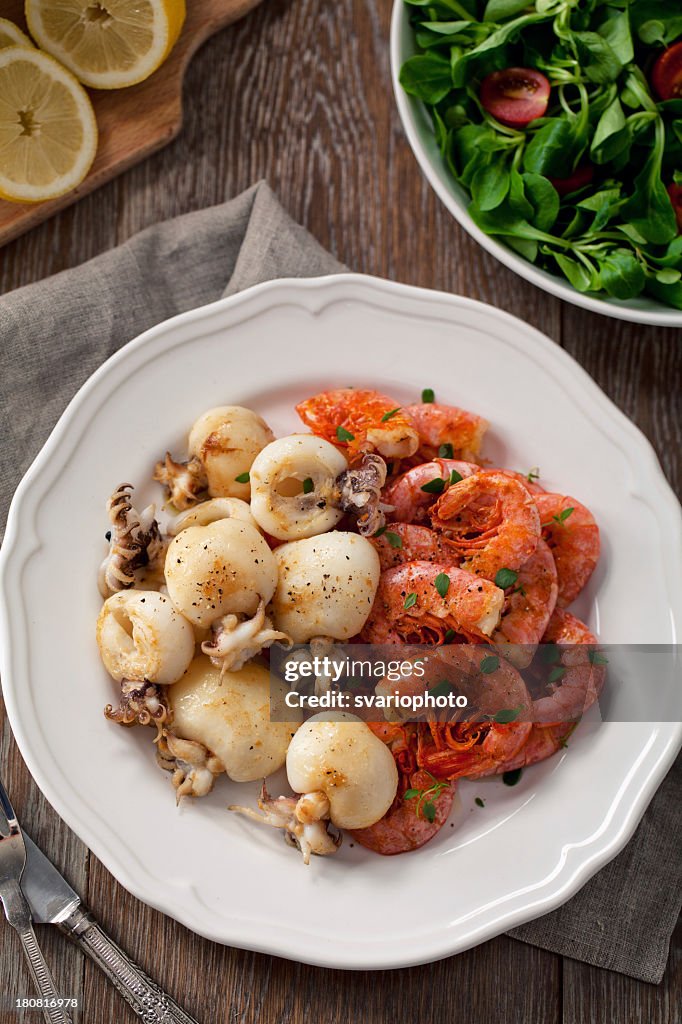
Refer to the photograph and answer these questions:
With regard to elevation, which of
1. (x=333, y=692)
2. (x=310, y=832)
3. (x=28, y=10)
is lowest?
(x=310, y=832)

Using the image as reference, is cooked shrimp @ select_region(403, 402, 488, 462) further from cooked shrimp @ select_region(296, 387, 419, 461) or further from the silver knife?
the silver knife

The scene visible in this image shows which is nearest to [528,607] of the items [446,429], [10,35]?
[446,429]

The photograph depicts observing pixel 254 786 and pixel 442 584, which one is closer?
pixel 442 584

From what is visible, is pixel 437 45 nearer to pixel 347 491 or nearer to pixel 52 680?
pixel 347 491

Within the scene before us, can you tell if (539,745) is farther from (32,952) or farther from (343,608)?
(32,952)

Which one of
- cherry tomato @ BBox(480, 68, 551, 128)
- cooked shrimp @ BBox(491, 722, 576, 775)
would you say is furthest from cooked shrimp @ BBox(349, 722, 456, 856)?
cherry tomato @ BBox(480, 68, 551, 128)

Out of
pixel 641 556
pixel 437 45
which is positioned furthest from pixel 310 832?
pixel 437 45

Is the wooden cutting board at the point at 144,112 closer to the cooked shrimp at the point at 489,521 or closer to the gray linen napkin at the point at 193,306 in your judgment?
the gray linen napkin at the point at 193,306
